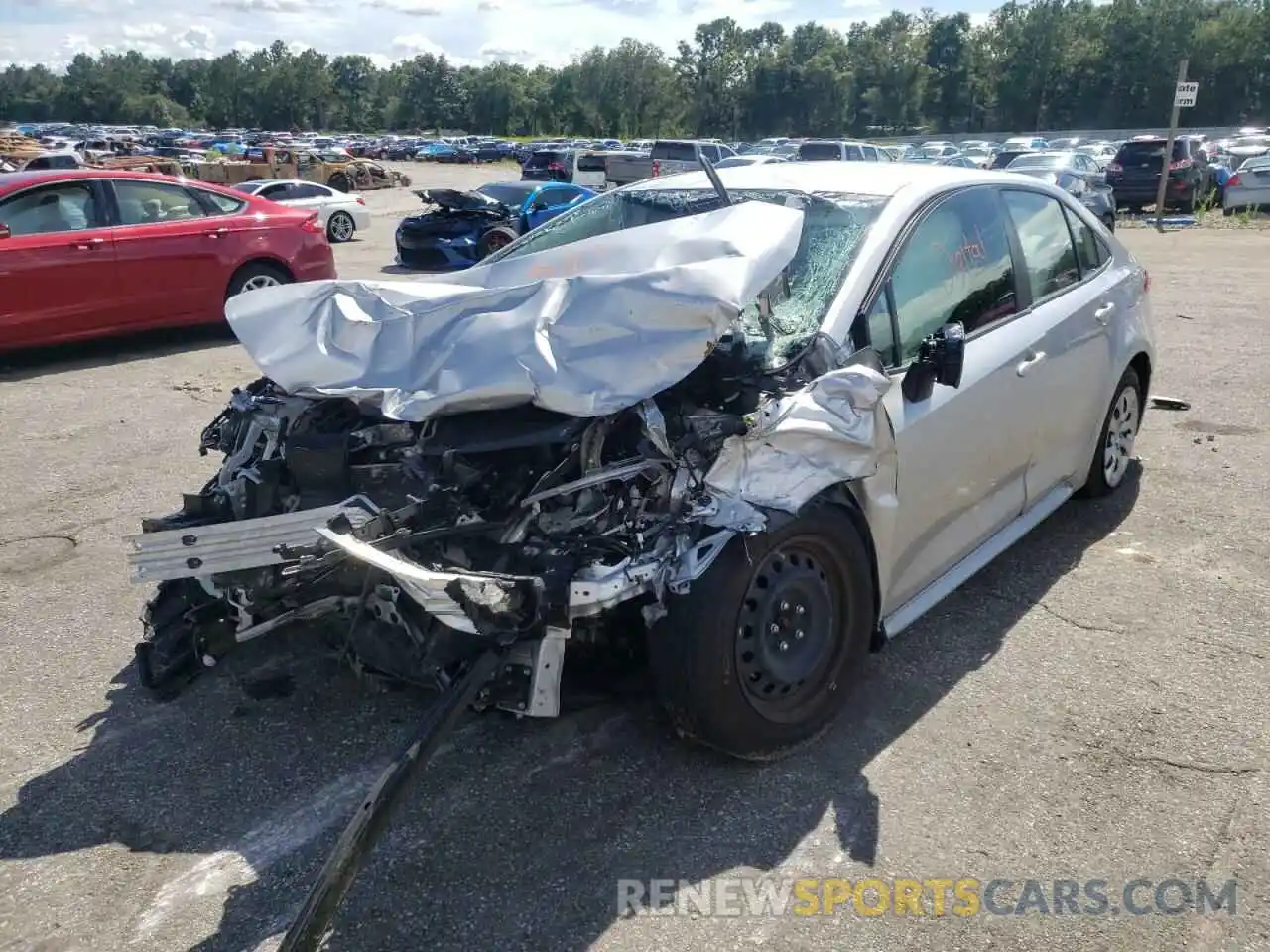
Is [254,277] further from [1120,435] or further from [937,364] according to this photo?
[937,364]

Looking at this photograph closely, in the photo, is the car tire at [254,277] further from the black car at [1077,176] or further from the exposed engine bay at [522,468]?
the black car at [1077,176]

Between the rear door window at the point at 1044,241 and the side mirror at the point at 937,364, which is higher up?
the rear door window at the point at 1044,241

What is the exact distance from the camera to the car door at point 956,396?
353 centimetres

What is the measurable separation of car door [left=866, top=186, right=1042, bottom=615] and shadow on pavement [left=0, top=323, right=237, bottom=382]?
7.60 metres

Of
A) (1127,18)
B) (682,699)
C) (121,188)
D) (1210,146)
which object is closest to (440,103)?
(1127,18)

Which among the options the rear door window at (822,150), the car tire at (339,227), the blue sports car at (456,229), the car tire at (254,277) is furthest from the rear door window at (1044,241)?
the rear door window at (822,150)

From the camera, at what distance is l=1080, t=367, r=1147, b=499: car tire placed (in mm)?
5086

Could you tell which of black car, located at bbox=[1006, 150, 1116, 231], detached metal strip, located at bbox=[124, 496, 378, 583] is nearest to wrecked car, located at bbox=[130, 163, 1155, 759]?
detached metal strip, located at bbox=[124, 496, 378, 583]

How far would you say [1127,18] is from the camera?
77375mm

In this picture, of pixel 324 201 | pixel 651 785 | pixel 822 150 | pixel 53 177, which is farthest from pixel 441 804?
pixel 822 150

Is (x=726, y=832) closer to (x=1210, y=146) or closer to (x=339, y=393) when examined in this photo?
(x=339, y=393)

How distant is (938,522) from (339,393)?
2.12 meters

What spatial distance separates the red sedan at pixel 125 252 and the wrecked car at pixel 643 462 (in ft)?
18.9

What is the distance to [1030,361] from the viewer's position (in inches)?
162
